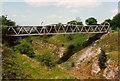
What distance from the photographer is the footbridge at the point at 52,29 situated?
54.1 meters

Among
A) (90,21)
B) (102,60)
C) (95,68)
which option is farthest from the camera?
(90,21)

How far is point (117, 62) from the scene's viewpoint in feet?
157

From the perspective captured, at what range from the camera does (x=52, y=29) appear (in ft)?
198

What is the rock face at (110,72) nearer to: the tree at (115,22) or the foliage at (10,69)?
the foliage at (10,69)

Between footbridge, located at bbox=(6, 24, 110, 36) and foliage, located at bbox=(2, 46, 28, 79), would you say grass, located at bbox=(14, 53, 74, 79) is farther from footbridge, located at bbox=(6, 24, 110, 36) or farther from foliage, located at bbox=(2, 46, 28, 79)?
footbridge, located at bbox=(6, 24, 110, 36)

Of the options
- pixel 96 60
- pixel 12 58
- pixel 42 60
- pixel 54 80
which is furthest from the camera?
pixel 96 60

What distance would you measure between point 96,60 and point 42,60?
12.1 metres

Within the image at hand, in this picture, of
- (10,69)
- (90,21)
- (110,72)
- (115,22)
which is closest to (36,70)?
(10,69)

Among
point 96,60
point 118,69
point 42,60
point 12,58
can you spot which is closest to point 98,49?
point 96,60

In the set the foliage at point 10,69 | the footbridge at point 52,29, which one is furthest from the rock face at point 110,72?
the foliage at point 10,69

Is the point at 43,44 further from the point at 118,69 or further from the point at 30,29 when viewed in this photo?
the point at 118,69

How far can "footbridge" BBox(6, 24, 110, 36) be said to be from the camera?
54.1 m

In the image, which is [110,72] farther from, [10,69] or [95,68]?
[10,69]

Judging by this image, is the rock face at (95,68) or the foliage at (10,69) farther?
the rock face at (95,68)
